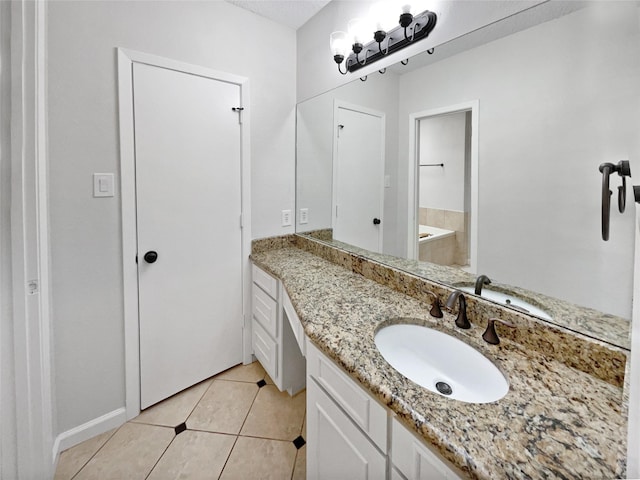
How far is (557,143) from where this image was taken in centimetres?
95

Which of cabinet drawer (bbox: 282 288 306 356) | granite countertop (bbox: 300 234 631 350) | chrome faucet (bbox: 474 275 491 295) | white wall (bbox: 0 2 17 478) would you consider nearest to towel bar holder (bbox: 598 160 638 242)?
granite countertop (bbox: 300 234 631 350)

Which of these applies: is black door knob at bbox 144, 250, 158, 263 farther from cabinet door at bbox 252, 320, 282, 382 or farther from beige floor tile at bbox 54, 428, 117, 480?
beige floor tile at bbox 54, 428, 117, 480

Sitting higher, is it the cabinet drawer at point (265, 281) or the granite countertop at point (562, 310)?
the granite countertop at point (562, 310)

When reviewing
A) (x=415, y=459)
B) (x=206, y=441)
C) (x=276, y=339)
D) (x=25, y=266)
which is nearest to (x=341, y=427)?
(x=415, y=459)

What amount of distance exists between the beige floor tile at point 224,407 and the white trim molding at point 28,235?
681 millimetres

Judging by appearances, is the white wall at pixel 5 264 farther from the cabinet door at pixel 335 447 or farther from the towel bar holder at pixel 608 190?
the towel bar holder at pixel 608 190

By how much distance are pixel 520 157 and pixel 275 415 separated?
181 cm

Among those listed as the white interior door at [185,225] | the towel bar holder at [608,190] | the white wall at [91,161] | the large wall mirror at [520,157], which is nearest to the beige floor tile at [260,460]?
the white interior door at [185,225]

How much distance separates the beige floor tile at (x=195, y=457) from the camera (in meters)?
1.38

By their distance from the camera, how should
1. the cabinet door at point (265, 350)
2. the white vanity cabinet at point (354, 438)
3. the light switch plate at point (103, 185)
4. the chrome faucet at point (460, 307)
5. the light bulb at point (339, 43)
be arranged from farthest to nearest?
the cabinet door at point (265, 350), the light bulb at point (339, 43), the light switch plate at point (103, 185), the chrome faucet at point (460, 307), the white vanity cabinet at point (354, 438)

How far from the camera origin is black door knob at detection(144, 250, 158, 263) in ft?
5.42

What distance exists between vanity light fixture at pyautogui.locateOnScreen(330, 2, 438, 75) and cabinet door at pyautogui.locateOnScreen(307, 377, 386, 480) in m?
1.54

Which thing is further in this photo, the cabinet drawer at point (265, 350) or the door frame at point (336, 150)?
the cabinet drawer at point (265, 350)

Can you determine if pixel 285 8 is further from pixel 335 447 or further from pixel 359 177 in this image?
pixel 335 447
